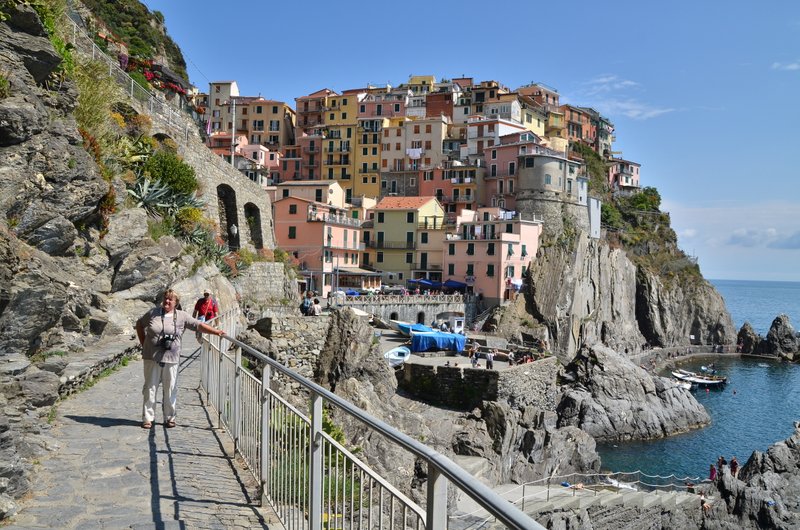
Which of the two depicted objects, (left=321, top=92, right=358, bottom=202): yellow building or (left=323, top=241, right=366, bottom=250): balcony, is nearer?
(left=323, top=241, right=366, bottom=250): balcony

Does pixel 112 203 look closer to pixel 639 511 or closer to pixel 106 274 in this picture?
pixel 106 274

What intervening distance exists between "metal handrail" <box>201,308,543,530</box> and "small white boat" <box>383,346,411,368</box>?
25666 mm

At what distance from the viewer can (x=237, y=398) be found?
24.6 ft

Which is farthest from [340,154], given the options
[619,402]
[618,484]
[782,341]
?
[618,484]

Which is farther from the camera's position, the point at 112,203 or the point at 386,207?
the point at 386,207

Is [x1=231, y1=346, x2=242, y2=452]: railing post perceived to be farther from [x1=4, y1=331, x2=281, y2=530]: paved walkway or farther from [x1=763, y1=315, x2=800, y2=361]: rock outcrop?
[x1=763, y1=315, x2=800, y2=361]: rock outcrop

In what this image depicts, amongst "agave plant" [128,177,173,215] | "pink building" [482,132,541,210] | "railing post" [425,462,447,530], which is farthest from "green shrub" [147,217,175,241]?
"pink building" [482,132,541,210]

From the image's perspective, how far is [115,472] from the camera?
21.5 ft

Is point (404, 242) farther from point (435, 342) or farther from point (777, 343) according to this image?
point (777, 343)

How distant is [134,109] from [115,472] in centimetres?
2219

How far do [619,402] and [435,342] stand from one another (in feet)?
37.4

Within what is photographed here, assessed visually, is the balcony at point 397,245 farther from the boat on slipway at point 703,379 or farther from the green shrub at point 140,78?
the green shrub at point 140,78

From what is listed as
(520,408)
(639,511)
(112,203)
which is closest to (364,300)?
(520,408)

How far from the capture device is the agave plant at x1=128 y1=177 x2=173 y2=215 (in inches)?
868
